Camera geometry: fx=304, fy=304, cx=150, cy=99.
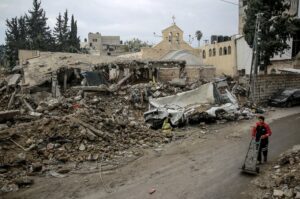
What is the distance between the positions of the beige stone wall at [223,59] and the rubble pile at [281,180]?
34.6 m

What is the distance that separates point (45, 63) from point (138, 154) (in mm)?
20975

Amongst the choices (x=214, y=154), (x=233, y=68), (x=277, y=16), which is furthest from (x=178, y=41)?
(x=214, y=154)

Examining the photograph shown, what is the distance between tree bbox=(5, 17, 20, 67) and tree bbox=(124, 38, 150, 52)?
23.9m

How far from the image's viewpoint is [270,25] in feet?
91.6

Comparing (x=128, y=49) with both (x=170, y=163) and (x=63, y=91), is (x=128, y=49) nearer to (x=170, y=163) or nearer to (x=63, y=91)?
(x=63, y=91)

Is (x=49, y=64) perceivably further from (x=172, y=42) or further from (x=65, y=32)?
(x=65, y=32)

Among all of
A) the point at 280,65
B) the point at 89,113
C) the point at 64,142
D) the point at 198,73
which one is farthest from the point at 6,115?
the point at 280,65

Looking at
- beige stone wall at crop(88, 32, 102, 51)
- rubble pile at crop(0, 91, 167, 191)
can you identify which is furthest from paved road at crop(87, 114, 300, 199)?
beige stone wall at crop(88, 32, 102, 51)

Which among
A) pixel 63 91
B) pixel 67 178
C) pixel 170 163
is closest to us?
pixel 67 178

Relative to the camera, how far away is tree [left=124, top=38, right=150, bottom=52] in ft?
231

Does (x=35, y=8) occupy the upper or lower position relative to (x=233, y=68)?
upper

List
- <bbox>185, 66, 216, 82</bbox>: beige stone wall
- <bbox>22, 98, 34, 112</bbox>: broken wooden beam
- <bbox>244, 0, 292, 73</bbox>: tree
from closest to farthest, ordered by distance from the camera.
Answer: <bbox>22, 98, 34, 112</bbox>: broken wooden beam, <bbox>244, 0, 292, 73</bbox>: tree, <bbox>185, 66, 216, 82</bbox>: beige stone wall

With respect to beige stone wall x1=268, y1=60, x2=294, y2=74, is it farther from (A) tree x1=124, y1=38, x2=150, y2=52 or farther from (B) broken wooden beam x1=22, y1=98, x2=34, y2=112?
(A) tree x1=124, y1=38, x2=150, y2=52

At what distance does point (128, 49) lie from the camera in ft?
235
